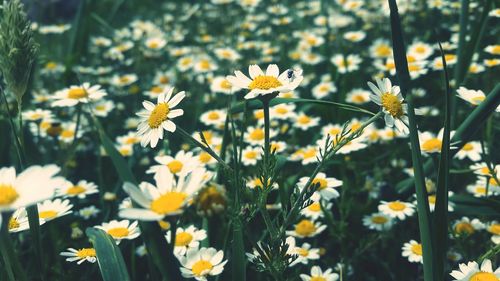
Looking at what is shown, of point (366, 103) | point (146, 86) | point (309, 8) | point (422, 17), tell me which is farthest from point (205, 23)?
point (366, 103)

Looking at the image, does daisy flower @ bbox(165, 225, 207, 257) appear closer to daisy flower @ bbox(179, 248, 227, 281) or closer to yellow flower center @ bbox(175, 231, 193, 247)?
yellow flower center @ bbox(175, 231, 193, 247)

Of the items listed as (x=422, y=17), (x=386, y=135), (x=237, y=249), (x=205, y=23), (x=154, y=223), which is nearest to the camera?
(x=154, y=223)

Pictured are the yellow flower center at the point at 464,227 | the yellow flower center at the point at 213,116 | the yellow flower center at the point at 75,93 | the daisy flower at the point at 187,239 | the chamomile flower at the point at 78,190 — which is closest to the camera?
the daisy flower at the point at 187,239

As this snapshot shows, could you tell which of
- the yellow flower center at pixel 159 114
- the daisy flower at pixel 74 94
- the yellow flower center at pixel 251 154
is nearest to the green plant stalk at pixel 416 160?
the yellow flower center at pixel 159 114

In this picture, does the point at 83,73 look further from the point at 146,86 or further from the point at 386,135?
the point at 386,135

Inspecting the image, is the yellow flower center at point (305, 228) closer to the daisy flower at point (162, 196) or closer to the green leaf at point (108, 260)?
the green leaf at point (108, 260)

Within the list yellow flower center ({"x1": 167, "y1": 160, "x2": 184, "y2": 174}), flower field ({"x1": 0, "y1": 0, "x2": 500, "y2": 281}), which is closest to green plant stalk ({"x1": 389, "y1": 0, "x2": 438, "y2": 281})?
flower field ({"x1": 0, "y1": 0, "x2": 500, "y2": 281})

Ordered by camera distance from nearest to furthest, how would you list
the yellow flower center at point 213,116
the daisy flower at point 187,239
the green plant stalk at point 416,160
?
the green plant stalk at point 416,160
the daisy flower at point 187,239
the yellow flower center at point 213,116
